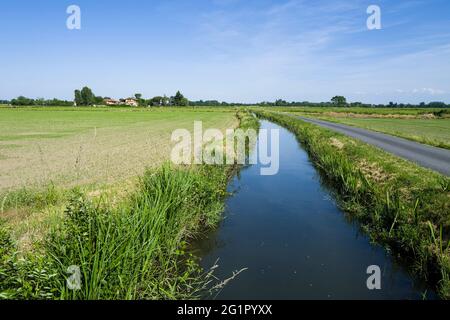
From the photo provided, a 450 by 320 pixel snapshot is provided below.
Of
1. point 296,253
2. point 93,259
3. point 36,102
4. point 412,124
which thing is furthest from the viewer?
point 36,102

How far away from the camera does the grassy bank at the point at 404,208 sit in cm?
614

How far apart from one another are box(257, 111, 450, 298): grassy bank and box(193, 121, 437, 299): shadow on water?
13.4 inches

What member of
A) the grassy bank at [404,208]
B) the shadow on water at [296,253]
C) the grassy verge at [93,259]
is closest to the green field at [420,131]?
the grassy bank at [404,208]

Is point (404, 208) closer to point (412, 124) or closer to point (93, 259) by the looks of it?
point (93, 259)

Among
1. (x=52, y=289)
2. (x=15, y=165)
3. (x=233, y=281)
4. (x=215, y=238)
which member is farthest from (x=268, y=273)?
(x=15, y=165)

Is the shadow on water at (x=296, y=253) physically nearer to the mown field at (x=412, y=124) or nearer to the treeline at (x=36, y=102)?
the mown field at (x=412, y=124)

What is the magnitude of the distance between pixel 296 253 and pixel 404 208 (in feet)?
9.74

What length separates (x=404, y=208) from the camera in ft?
25.5

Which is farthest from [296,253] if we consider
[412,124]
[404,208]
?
[412,124]

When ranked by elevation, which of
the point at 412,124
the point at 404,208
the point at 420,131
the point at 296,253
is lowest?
the point at 296,253
